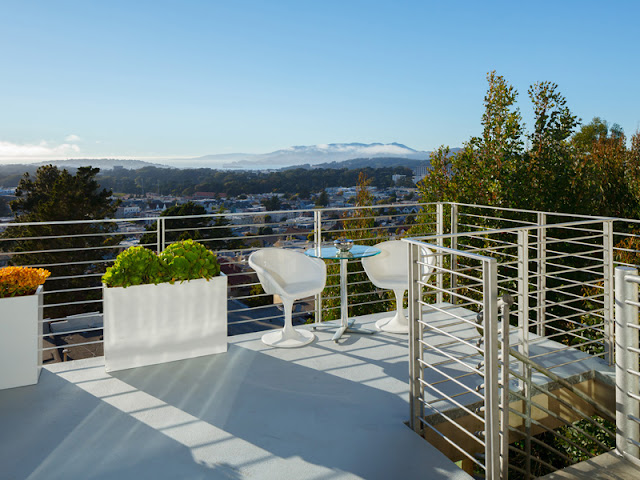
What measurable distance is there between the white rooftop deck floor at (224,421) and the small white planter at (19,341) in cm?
10

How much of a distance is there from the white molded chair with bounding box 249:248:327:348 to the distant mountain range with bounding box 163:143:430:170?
50.0 feet

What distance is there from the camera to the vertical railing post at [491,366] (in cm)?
219

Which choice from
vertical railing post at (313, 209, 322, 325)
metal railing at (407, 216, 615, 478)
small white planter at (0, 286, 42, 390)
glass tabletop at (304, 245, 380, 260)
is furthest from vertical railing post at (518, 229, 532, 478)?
small white planter at (0, 286, 42, 390)

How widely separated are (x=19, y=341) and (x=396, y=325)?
10.3ft

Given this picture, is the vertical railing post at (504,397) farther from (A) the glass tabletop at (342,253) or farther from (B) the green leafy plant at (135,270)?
(B) the green leafy plant at (135,270)

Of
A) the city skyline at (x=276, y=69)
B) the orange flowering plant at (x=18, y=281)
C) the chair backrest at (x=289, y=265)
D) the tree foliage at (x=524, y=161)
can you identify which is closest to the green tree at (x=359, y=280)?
the city skyline at (x=276, y=69)

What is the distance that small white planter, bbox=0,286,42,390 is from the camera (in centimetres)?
334

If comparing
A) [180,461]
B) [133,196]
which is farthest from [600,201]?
[133,196]

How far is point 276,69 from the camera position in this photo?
1662 centimetres

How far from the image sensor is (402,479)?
234 centimetres

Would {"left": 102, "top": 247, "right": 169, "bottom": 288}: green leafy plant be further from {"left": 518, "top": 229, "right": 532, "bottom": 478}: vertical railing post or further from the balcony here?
{"left": 518, "top": 229, "right": 532, "bottom": 478}: vertical railing post

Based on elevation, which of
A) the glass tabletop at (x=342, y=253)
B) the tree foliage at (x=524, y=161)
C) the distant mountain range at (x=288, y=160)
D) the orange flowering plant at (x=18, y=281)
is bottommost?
the orange flowering plant at (x=18, y=281)

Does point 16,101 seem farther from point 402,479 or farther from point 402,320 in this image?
point 402,479

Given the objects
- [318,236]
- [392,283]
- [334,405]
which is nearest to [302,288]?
[392,283]
